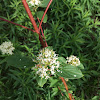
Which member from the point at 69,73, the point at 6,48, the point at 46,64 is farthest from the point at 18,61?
the point at 6,48

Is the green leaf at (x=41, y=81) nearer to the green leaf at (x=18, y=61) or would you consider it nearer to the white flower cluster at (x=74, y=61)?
the green leaf at (x=18, y=61)

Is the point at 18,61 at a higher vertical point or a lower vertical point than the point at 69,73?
higher

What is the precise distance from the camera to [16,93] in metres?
1.97

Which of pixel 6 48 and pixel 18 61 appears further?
pixel 6 48

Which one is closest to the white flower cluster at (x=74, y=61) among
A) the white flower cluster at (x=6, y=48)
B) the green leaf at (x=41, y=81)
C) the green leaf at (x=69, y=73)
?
the green leaf at (x=69, y=73)

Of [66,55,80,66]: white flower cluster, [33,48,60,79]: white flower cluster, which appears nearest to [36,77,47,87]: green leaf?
[33,48,60,79]: white flower cluster

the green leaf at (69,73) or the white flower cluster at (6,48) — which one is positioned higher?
the white flower cluster at (6,48)

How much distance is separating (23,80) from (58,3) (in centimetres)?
181

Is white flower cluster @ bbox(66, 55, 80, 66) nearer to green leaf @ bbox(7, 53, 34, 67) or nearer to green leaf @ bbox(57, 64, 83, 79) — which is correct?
green leaf @ bbox(57, 64, 83, 79)

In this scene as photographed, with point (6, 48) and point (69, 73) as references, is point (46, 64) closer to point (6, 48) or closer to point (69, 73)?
point (69, 73)

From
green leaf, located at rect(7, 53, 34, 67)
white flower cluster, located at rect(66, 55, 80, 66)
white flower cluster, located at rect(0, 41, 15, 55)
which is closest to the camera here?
green leaf, located at rect(7, 53, 34, 67)

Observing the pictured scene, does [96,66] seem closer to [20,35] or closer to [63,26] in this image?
[63,26]

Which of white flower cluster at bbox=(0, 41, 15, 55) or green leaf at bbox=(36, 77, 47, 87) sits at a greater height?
white flower cluster at bbox=(0, 41, 15, 55)

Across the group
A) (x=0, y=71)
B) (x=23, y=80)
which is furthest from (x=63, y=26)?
(x=0, y=71)
